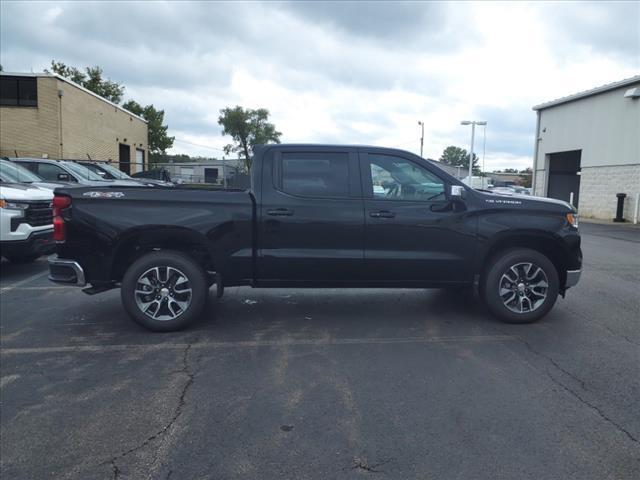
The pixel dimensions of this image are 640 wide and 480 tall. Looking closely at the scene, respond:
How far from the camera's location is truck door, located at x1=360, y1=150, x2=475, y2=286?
551 centimetres

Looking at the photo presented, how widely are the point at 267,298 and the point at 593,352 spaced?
12.7 ft

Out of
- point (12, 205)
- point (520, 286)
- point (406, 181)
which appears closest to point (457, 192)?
point (406, 181)

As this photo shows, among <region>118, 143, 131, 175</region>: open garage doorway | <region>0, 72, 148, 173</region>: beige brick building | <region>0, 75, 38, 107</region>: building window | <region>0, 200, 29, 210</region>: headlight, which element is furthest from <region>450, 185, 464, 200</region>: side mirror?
<region>118, 143, 131, 175</region>: open garage doorway

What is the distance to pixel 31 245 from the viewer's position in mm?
7863

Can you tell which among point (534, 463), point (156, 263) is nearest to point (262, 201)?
point (156, 263)

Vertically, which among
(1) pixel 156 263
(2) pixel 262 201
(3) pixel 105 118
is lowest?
(1) pixel 156 263

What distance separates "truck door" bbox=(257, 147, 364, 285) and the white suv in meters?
4.40

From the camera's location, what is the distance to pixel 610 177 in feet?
78.9

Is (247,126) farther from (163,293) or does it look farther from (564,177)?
(163,293)

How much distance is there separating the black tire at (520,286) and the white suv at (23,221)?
645cm

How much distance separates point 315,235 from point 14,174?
737 centimetres

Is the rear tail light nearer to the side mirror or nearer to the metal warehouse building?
the side mirror

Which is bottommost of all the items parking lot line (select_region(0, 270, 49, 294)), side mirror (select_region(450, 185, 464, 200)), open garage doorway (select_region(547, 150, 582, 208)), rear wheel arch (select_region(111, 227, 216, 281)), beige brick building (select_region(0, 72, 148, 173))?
parking lot line (select_region(0, 270, 49, 294))

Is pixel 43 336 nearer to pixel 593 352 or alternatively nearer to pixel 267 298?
pixel 267 298
